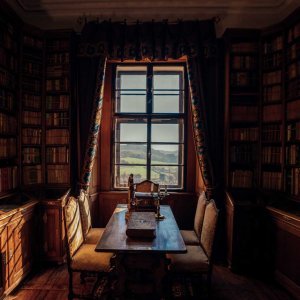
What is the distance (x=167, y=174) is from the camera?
383 cm

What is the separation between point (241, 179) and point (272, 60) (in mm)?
1462

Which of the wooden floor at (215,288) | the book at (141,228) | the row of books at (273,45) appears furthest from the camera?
the row of books at (273,45)

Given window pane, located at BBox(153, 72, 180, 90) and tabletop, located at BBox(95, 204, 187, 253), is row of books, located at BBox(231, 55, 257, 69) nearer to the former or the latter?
window pane, located at BBox(153, 72, 180, 90)

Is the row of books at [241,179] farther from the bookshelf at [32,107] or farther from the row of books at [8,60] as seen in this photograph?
the row of books at [8,60]

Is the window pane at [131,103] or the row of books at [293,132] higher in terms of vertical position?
the window pane at [131,103]

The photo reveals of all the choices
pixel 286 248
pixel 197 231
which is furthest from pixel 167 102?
pixel 286 248

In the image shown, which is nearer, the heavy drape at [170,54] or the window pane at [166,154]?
the heavy drape at [170,54]

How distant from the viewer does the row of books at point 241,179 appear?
312 cm

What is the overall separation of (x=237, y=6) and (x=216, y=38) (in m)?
0.45

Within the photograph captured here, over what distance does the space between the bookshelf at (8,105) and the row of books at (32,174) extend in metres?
0.11

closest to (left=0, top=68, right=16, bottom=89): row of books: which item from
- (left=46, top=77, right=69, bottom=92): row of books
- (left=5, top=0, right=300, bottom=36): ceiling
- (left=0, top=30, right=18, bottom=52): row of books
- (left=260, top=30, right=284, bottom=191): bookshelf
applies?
(left=0, top=30, right=18, bottom=52): row of books

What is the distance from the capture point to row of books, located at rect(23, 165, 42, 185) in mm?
3131

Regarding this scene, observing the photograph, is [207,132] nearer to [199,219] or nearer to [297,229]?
[199,219]

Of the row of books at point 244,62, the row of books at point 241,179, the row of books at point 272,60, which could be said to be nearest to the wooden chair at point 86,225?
the row of books at point 241,179
